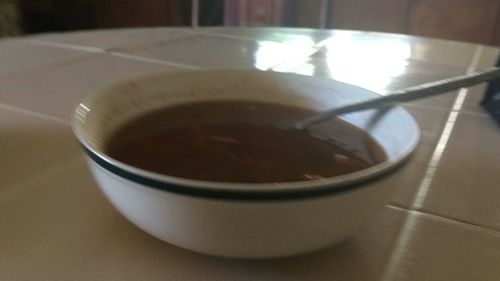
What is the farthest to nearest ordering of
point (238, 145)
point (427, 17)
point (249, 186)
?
1. point (427, 17)
2. point (238, 145)
3. point (249, 186)

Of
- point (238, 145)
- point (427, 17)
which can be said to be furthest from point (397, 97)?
point (427, 17)

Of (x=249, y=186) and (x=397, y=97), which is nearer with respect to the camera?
(x=249, y=186)

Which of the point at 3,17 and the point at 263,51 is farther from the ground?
the point at 263,51

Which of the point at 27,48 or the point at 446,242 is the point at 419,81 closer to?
the point at 446,242

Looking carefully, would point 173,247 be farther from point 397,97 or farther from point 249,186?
point 397,97

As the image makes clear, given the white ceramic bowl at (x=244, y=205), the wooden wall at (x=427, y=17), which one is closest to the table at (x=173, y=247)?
the white ceramic bowl at (x=244, y=205)

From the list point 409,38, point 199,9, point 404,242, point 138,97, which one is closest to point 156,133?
point 138,97

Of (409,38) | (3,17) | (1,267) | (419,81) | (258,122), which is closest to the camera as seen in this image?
(1,267)
